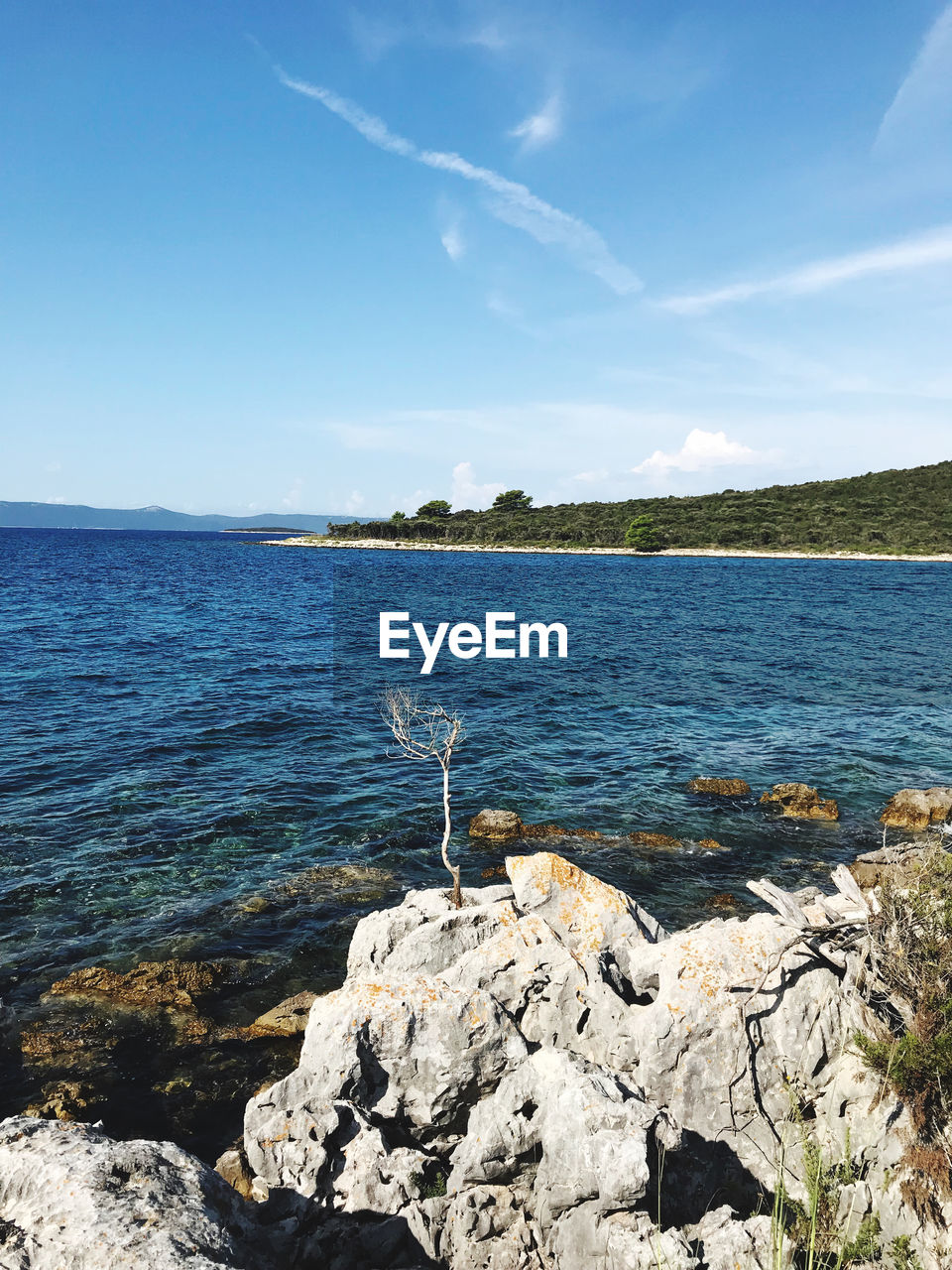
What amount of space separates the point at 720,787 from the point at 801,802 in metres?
3.35

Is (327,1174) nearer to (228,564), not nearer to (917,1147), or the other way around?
(917,1147)

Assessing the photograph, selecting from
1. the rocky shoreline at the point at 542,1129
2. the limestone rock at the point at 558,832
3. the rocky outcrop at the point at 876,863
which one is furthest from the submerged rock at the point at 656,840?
the rocky shoreline at the point at 542,1129

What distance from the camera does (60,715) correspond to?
39062 millimetres

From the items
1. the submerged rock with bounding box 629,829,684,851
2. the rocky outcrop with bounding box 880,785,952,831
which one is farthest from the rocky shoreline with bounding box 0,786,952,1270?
the rocky outcrop with bounding box 880,785,952,831

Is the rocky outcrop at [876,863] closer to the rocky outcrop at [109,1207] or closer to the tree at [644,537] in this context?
the rocky outcrop at [109,1207]

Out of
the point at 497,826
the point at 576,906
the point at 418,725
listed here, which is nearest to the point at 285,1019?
the point at 576,906

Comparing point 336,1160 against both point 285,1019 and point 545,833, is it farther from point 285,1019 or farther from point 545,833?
point 545,833

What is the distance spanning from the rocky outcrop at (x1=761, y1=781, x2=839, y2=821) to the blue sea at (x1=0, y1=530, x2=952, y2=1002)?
2.35 ft

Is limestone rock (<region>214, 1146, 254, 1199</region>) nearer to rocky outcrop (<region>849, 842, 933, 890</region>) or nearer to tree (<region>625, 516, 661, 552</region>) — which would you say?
rocky outcrop (<region>849, 842, 933, 890</region>)

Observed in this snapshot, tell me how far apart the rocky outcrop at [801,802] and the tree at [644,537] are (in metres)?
153

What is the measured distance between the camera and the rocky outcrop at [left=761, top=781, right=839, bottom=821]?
29.2 m

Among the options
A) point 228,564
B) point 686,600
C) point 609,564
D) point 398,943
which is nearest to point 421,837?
point 398,943

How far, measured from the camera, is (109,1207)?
7406 mm

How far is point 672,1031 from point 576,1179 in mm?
3138
